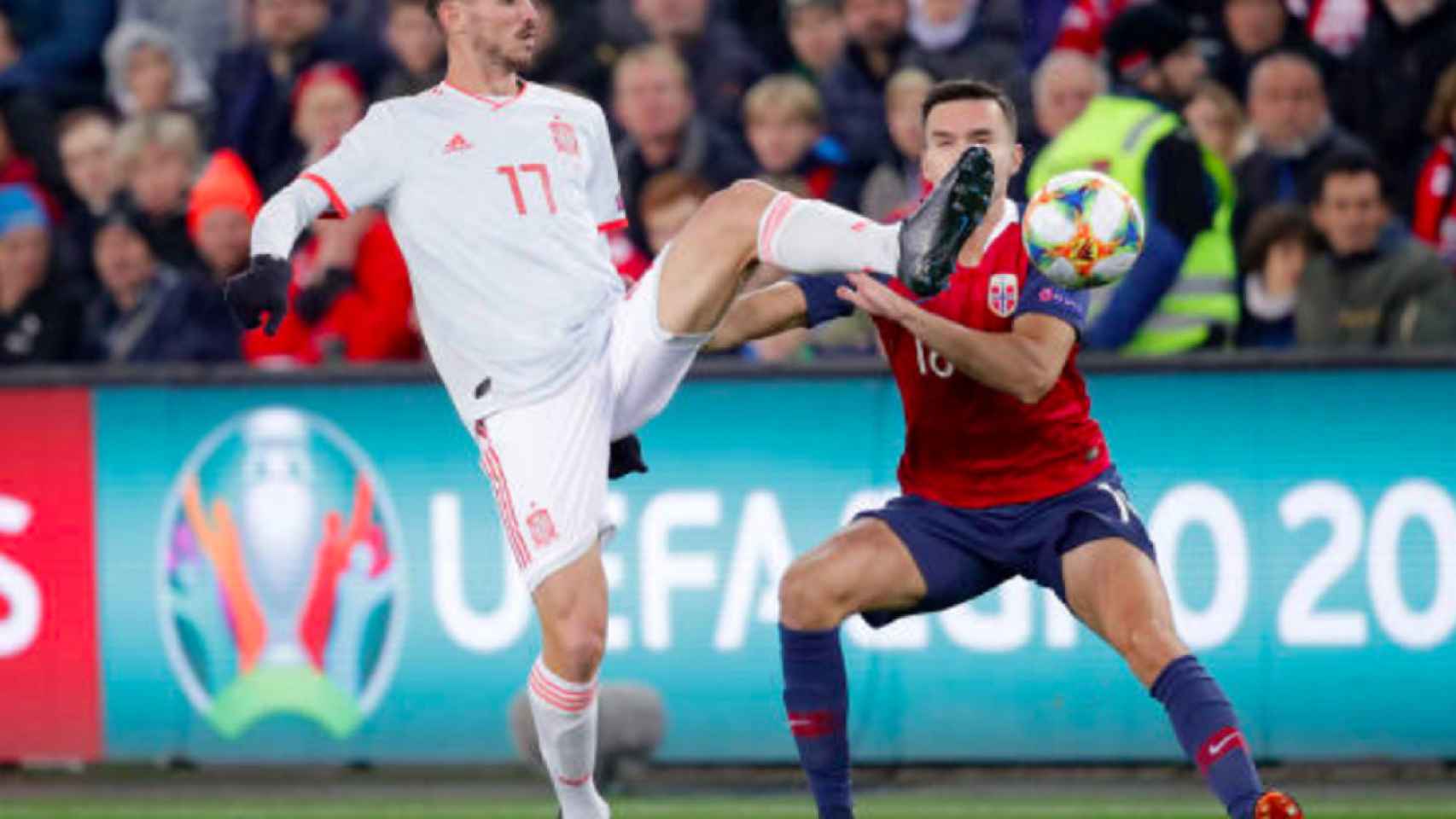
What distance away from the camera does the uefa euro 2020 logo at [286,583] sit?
1072 centimetres

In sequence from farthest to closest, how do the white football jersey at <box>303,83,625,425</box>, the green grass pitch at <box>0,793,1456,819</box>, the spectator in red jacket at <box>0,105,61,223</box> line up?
the spectator in red jacket at <box>0,105,61,223</box>
the green grass pitch at <box>0,793,1456,819</box>
the white football jersey at <box>303,83,625,425</box>

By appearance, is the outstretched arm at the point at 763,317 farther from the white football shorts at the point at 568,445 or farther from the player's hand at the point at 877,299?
the player's hand at the point at 877,299

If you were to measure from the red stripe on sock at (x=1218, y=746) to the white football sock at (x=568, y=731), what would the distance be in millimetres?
1657

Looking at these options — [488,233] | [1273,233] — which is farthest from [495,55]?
[1273,233]

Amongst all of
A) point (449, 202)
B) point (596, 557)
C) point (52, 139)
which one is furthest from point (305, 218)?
point (52, 139)

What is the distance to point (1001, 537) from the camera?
25.5 feet

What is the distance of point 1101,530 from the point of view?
25.0 ft

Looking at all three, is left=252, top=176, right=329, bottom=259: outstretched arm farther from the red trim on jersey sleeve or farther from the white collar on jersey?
the white collar on jersey

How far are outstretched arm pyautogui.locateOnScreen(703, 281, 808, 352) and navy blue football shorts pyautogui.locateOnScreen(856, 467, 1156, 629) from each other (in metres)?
0.60

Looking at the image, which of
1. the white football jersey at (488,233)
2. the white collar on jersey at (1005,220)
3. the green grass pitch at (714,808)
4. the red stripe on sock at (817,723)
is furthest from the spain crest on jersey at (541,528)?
the green grass pitch at (714,808)

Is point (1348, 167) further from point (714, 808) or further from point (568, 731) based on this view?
point (568, 731)

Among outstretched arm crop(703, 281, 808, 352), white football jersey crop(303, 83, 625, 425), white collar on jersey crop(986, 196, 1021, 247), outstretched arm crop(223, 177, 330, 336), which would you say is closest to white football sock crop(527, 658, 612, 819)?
white football jersey crop(303, 83, 625, 425)

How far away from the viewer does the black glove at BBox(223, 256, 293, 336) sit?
7035 millimetres

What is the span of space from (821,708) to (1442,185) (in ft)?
15.0
